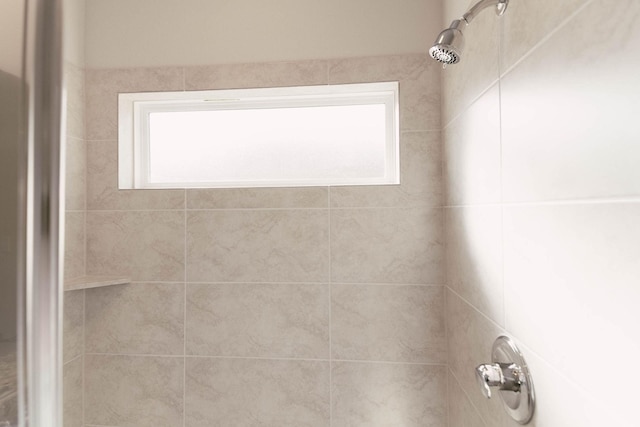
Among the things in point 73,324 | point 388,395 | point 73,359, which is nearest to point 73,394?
point 73,359

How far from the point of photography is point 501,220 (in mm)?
810

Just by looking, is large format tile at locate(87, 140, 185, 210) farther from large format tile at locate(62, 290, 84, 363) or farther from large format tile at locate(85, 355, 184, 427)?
large format tile at locate(85, 355, 184, 427)

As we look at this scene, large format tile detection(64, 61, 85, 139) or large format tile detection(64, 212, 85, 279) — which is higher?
large format tile detection(64, 61, 85, 139)

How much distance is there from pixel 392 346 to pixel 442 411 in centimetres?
29

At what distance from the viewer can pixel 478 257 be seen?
0.98 meters

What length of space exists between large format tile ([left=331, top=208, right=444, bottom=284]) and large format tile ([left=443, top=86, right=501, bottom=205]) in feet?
0.48

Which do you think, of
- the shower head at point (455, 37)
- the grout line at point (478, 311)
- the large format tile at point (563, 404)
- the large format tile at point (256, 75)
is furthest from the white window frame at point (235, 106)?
the large format tile at point (563, 404)

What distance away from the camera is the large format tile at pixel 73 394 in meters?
1.37

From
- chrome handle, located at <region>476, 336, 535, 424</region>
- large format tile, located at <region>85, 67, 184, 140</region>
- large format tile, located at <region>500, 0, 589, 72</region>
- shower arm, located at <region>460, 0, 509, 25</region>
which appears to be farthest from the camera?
large format tile, located at <region>85, 67, 184, 140</region>

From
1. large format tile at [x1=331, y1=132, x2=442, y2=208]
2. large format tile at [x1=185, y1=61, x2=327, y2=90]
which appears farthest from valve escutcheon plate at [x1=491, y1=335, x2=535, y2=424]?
large format tile at [x1=185, y1=61, x2=327, y2=90]

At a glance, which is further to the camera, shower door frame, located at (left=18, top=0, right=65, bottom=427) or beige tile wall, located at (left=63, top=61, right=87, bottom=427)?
beige tile wall, located at (left=63, top=61, right=87, bottom=427)

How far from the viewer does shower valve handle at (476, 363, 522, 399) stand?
696mm

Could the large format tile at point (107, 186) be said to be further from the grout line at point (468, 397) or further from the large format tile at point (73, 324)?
the grout line at point (468, 397)

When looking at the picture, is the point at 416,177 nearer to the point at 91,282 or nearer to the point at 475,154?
the point at 475,154
